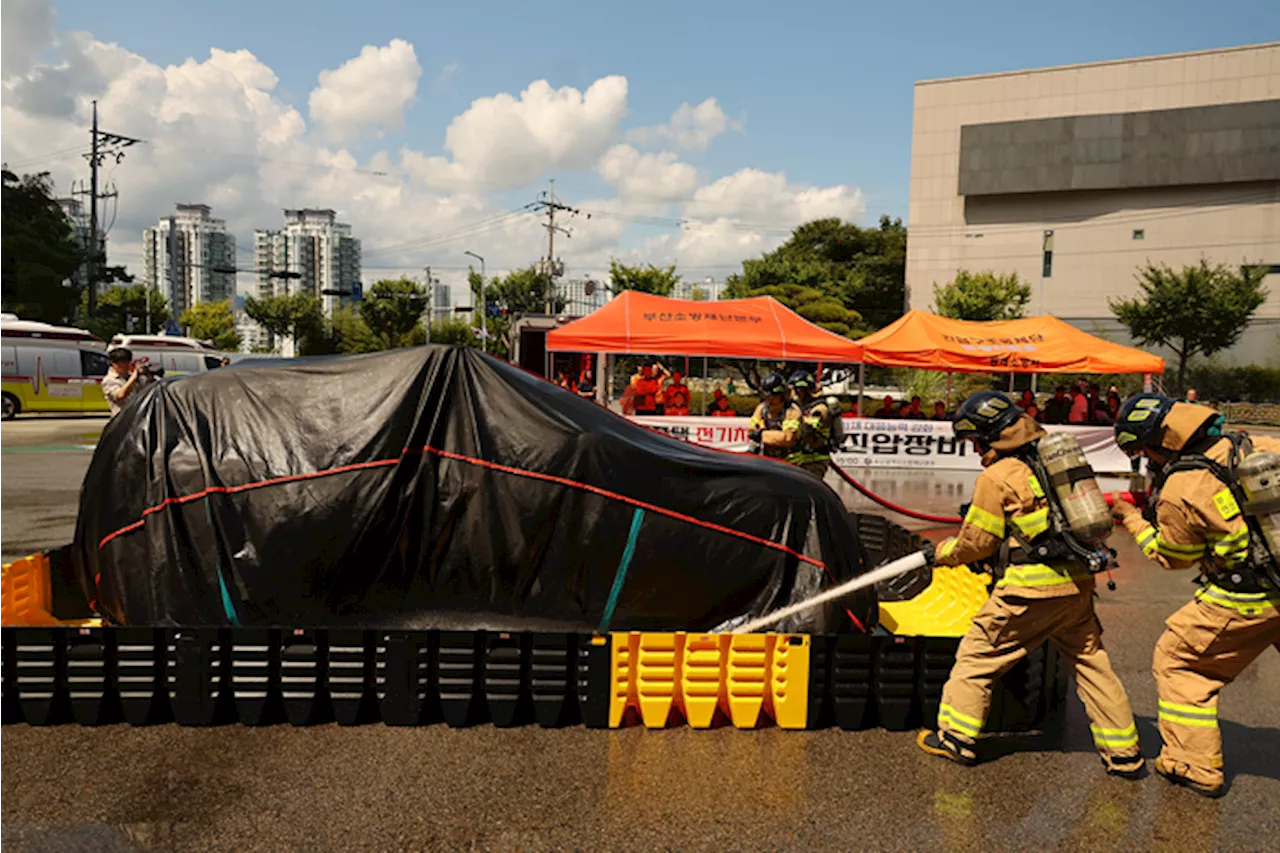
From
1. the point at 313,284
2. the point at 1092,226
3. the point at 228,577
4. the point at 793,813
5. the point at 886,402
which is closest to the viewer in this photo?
the point at 793,813

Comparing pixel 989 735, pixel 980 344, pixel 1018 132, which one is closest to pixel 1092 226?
pixel 1018 132

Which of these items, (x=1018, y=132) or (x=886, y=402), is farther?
(x=1018, y=132)

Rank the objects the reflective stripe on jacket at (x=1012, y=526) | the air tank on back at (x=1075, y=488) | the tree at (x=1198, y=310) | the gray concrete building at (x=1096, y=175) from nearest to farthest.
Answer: the air tank on back at (x=1075, y=488) < the reflective stripe on jacket at (x=1012, y=526) < the tree at (x=1198, y=310) < the gray concrete building at (x=1096, y=175)

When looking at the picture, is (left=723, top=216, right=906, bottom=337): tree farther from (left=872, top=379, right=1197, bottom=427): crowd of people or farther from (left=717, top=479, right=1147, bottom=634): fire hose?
(left=717, top=479, right=1147, bottom=634): fire hose

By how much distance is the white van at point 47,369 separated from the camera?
74.4 feet

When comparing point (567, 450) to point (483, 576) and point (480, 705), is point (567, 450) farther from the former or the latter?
point (480, 705)

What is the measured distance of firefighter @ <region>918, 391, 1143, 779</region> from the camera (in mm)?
4070

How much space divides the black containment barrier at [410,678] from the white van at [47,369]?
22547mm

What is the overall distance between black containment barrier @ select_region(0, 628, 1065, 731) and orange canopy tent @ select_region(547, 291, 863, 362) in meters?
10.8

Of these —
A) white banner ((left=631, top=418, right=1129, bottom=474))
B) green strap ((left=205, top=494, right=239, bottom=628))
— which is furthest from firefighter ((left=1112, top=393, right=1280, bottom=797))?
white banner ((left=631, top=418, right=1129, bottom=474))

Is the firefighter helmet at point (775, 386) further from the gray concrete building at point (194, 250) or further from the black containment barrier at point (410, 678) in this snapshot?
the gray concrete building at point (194, 250)

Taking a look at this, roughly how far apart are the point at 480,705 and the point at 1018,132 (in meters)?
54.6

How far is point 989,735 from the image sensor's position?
452cm

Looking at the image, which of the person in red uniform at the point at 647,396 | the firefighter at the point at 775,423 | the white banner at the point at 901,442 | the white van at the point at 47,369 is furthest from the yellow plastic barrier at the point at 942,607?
the white van at the point at 47,369
